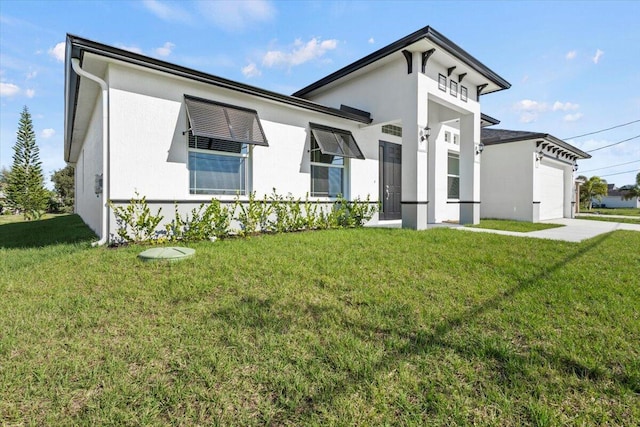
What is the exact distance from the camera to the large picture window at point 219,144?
6.28 meters

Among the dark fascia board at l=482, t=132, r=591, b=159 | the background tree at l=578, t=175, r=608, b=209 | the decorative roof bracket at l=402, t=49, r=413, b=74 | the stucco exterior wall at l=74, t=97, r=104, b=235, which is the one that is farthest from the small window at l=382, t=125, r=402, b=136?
the background tree at l=578, t=175, r=608, b=209

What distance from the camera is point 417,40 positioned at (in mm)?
7445

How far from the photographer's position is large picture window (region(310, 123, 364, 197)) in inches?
329

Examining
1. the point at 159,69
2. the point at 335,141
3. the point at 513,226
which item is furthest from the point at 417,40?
the point at 513,226

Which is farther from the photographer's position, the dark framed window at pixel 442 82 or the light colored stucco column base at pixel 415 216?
the dark framed window at pixel 442 82

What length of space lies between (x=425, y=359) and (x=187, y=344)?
198cm

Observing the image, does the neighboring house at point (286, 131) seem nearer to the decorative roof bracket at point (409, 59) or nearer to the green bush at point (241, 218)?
the decorative roof bracket at point (409, 59)

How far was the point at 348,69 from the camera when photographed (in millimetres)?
9508

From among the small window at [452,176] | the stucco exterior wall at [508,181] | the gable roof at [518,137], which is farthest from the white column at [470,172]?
the stucco exterior wall at [508,181]

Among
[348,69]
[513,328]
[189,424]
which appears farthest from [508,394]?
[348,69]

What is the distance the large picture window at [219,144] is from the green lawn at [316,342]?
→ 2.66 metres

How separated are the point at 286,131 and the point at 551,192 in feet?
48.4

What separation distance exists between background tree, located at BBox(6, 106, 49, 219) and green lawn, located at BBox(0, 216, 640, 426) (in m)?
20.3

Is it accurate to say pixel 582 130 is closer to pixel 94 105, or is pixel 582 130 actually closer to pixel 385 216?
pixel 385 216
